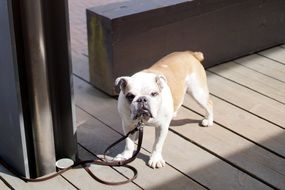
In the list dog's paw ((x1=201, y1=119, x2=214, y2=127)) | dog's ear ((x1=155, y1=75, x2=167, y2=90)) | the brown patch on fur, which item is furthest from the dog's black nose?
dog's paw ((x1=201, y1=119, x2=214, y2=127))

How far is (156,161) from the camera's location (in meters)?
2.19

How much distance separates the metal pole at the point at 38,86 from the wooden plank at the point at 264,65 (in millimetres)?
1486

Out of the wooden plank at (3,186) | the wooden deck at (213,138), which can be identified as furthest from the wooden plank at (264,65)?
the wooden plank at (3,186)

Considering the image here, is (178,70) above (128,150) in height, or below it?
above

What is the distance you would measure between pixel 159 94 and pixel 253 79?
1.15 meters

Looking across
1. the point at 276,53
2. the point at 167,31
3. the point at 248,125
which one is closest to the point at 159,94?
the point at 248,125

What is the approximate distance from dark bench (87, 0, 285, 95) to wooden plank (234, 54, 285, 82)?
0.19 ft

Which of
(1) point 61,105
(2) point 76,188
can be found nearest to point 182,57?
(1) point 61,105

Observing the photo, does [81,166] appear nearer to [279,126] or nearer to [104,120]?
[104,120]

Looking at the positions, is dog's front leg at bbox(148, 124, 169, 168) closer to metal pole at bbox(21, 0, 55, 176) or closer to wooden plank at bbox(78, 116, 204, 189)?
wooden plank at bbox(78, 116, 204, 189)

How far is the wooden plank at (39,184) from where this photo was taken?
2070 millimetres

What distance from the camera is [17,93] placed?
6.25ft

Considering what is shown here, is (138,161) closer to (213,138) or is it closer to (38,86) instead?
(213,138)

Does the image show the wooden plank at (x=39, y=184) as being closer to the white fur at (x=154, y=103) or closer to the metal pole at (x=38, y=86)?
the metal pole at (x=38, y=86)
